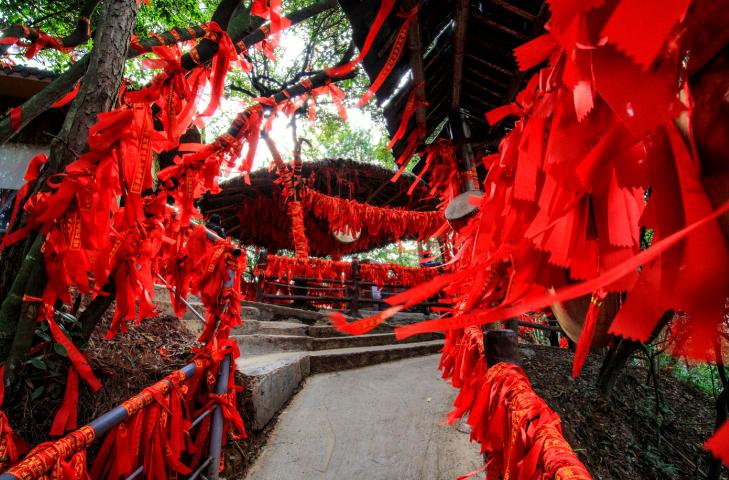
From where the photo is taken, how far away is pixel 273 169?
7.28 meters

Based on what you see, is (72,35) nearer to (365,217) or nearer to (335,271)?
(335,271)

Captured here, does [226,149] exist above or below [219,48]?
below

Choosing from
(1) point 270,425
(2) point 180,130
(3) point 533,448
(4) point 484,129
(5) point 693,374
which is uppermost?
(4) point 484,129

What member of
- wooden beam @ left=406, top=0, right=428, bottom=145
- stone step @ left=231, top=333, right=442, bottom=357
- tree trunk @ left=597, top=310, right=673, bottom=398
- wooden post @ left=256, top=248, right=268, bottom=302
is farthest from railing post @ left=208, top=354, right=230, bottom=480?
wooden post @ left=256, top=248, right=268, bottom=302

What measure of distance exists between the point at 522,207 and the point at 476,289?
0.27 metres

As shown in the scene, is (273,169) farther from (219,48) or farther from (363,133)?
(363,133)

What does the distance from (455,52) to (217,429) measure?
304 cm

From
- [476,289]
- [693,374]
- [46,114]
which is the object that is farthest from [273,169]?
[693,374]

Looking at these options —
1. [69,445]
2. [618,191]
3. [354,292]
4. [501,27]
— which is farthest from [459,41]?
[354,292]

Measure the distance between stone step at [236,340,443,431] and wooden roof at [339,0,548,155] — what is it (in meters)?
2.34

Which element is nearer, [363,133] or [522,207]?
[522,207]

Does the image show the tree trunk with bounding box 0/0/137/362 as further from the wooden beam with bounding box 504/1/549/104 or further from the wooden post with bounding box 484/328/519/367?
the wooden beam with bounding box 504/1/549/104

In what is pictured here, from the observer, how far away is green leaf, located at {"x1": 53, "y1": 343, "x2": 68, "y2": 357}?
1500mm

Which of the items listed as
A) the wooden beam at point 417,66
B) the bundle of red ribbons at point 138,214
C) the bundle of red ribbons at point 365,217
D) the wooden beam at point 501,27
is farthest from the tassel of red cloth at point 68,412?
the bundle of red ribbons at point 365,217
